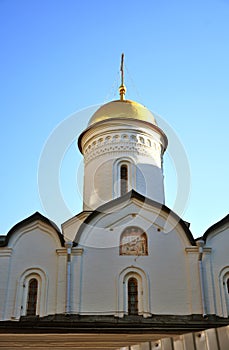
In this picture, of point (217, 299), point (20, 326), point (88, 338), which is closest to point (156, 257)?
point (217, 299)

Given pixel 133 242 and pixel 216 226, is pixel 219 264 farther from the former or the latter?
pixel 133 242

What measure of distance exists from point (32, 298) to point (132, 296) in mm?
2056

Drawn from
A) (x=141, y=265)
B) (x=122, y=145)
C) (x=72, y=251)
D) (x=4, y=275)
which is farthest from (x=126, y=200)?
(x=4, y=275)

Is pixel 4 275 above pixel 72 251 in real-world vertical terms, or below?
below

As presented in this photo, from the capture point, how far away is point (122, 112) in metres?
13.8

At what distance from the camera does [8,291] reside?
9.35m

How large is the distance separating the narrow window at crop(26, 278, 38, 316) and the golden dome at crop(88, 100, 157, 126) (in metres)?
5.93

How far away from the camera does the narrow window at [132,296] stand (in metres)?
9.14

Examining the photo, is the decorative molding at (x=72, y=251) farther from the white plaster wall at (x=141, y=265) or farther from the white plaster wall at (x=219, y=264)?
the white plaster wall at (x=219, y=264)

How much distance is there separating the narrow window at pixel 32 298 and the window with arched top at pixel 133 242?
6.33 feet

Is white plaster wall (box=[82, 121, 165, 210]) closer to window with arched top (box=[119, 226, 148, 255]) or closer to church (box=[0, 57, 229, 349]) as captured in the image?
church (box=[0, 57, 229, 349])

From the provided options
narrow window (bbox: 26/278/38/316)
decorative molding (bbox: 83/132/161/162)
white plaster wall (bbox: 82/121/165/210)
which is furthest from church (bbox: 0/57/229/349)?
decorative molding (bbox: 83/132/161/162)

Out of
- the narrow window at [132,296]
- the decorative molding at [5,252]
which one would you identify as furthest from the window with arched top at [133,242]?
the decorative molding at [5,252]

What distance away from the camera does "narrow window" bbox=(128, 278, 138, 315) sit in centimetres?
914
